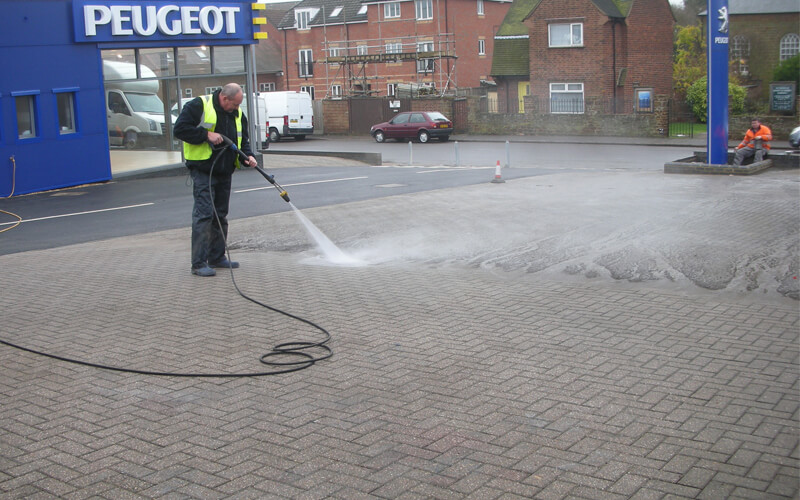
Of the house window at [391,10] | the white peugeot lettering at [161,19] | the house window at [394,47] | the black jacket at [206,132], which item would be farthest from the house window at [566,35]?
the black jacket at [206,132]

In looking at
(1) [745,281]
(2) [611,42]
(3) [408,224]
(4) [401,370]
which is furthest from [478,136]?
(4) [401,370]

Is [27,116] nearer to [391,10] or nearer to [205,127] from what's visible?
[205,127]

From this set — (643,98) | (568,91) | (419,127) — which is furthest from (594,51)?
(419,127)

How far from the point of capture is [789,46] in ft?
173

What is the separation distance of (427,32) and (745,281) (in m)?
53.2

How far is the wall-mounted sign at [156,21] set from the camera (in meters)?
19.2

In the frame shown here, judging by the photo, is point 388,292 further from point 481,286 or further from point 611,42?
point 611,42

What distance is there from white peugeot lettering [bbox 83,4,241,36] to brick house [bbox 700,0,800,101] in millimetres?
38895

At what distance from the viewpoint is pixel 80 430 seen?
15.5 feet

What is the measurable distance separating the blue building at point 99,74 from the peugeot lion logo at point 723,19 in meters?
12.0

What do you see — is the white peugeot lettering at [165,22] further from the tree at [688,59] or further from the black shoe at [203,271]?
the tree at [688,59]

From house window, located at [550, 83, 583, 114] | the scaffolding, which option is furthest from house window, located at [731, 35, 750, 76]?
the scaffolding

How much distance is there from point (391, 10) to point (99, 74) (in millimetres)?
43222

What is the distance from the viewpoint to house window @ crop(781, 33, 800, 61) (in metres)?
52.5
